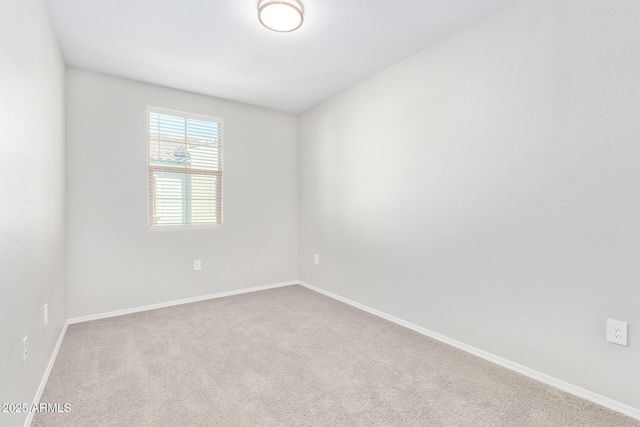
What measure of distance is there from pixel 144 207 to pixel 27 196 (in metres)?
1.70

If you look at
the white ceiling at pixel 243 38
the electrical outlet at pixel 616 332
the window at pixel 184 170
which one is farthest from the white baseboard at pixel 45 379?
the electrical outlet at pixel 616 332

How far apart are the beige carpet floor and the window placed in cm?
122

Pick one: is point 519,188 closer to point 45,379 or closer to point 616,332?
point 616,332

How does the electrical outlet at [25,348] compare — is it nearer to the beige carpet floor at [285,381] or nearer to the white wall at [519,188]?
the beige carpet floor at [285,381]

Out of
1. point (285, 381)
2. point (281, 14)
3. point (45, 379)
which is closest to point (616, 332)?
point (285, 381)

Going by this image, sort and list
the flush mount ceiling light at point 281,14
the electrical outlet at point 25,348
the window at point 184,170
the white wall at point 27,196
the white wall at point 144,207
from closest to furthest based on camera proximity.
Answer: the white wall at point 27,196 → the electrical outlet at point 25,348 → the flush mount ceiling light at point 281,14 → the white wall at point 144,207 → the window at point 184,170

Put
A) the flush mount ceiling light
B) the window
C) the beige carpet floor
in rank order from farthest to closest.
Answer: the window
the flush mount ceiling light
the beige carpet floor

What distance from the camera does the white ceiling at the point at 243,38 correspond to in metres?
2.07

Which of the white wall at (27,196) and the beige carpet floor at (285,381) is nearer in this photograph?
the white wall at (27,196)

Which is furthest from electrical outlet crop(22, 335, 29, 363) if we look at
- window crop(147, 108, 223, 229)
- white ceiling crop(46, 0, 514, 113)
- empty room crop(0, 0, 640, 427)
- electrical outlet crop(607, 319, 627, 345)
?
electrical outlet crop(607, 319, 627, 345)

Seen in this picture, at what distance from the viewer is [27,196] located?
159 centimetres

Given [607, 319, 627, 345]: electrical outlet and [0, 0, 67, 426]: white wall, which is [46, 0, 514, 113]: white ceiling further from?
[607, 319, 627, 345]: electrical outlet

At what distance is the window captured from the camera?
3355mm

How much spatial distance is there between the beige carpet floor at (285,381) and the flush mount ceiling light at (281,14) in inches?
93.1
